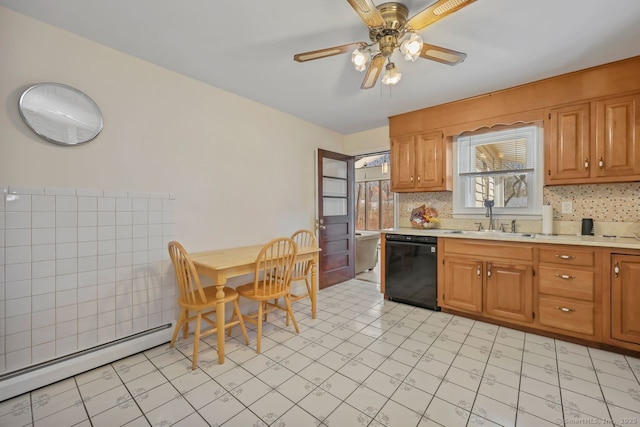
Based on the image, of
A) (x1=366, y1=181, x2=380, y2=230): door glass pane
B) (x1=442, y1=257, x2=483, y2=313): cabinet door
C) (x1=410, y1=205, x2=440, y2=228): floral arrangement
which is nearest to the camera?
(x1=442, y1=257, x2=483, y2=313): cabinet door

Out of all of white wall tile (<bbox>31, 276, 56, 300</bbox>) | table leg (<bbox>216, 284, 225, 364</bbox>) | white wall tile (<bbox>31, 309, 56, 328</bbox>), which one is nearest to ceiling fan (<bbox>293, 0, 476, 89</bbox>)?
table leg (<bbox>216, 284, 225, 364</bbox>)

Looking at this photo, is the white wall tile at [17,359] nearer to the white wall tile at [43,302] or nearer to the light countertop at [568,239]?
the white wall tile at [43,302]

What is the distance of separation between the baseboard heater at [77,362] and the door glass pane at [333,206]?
245 centimetres

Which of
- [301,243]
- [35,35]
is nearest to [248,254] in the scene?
[301,243]

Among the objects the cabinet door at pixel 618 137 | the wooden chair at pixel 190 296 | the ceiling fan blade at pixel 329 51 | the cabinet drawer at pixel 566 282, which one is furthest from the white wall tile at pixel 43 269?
the cabinet door at pixel 618 137

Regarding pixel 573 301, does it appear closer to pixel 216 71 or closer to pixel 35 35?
pixel 216 71

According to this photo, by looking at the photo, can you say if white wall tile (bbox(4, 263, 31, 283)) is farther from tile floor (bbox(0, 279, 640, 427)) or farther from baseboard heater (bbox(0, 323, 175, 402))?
tile floor (bbox(0, 279, 640, 427))

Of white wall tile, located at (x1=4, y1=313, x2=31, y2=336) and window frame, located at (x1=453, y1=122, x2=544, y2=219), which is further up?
window frame, located at (x1=453, y1=122, x2=544, y2=219)

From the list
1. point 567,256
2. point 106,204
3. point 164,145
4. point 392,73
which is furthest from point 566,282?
point 106,204

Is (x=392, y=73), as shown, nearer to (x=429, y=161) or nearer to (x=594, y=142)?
(x=429, y=161)

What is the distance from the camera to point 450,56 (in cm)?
168

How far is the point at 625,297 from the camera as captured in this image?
6.87 ft

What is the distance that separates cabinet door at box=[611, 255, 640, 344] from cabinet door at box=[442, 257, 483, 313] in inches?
36.5

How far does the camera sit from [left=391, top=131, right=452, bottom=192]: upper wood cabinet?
10.6 feet
